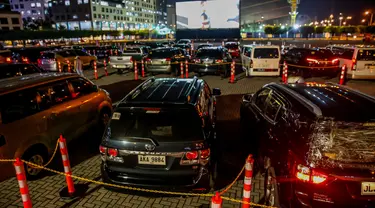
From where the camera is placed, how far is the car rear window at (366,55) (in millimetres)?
14203

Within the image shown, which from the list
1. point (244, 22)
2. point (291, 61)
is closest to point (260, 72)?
point (291, 61)

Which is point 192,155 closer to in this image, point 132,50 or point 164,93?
point 164,93

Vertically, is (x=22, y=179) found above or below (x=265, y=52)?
below

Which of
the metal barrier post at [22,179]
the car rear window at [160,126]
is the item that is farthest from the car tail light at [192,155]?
the metal barrier post at [22,179]

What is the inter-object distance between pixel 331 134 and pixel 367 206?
0.87m

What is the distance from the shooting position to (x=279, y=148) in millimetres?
3801

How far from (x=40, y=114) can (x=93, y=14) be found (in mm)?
122476

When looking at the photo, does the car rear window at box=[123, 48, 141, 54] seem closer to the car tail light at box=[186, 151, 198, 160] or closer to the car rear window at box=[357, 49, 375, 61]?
the car rear window at box=[357, 49, 375, 61]

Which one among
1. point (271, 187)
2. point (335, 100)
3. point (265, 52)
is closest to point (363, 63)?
point (265, 52)

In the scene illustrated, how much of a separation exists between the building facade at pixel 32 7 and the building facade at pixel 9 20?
142 feet

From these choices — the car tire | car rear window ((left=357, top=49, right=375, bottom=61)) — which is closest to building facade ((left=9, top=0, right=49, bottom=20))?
car rear window ((left=357, top=49, right=375, bottom=61))

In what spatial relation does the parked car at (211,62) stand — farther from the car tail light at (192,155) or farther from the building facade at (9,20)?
the building facade at (9,20)

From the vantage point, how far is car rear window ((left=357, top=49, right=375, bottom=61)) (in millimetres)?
14203

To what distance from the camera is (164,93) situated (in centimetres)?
504
